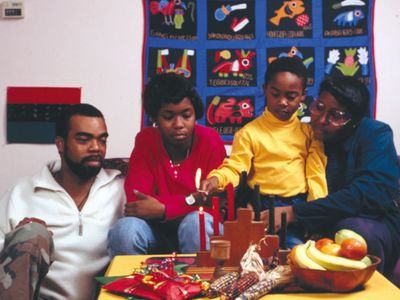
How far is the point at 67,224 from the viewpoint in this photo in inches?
94.0

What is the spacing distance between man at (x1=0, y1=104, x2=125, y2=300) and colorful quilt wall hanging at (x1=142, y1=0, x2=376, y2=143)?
30.3 inches

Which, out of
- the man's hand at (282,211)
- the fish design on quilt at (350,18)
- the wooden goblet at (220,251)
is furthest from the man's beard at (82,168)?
the fish design on quilt at (350,18)

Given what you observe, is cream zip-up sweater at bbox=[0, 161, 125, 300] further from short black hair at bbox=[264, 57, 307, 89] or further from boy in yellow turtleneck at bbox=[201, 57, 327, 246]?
short black hair at bbox=[264, 57, 307, 89]

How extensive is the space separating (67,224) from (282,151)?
94cm

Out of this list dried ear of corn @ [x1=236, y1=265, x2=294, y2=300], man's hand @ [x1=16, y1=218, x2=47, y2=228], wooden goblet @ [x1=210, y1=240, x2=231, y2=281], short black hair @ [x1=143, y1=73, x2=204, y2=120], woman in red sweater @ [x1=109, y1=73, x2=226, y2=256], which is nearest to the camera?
dried ear of corn @ [x1=236, y1=265, x2=294, y2=300]

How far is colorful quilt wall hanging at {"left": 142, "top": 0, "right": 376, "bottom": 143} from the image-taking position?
3.26 metres

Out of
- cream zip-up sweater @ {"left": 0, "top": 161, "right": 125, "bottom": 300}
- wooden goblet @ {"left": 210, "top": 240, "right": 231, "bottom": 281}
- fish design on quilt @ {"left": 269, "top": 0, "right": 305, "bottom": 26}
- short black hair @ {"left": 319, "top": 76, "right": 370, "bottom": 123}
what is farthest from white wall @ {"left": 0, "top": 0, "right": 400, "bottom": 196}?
wooden goblet @ {"left": 210, "top": 240, "right": 231, "bottom": 281}

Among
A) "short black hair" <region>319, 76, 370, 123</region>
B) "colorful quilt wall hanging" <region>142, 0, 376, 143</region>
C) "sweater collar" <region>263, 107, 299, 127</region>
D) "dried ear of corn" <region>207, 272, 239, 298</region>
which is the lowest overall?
"dried ear of corn" <region>207, 272, 239, 298</region>

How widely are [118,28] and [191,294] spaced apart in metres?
2.01

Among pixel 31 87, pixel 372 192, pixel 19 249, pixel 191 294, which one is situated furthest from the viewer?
pixel 31 87

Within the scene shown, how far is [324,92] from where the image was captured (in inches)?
95.5

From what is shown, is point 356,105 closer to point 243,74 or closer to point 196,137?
point 196,137

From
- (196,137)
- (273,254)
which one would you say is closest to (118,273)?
(273,254)

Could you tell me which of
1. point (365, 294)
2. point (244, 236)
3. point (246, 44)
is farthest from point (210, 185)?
point (246, 44)
